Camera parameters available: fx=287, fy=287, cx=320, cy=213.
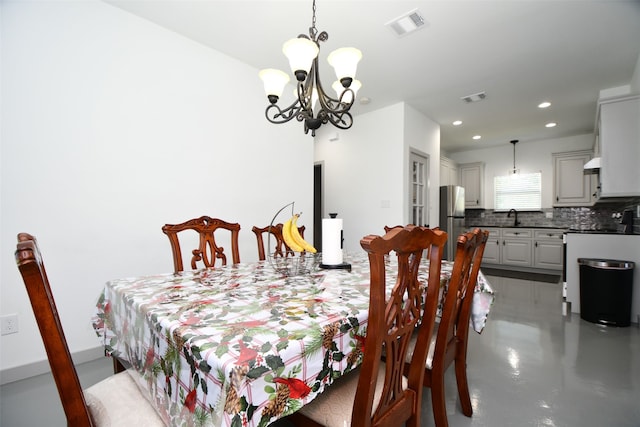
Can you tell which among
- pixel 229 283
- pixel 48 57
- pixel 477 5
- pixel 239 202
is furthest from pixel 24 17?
pixel 477 5

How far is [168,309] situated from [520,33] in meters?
3.32

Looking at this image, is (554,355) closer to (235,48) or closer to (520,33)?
(520,33)

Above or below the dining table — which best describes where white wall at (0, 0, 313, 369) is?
above

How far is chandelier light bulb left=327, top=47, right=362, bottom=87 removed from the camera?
1.64 m

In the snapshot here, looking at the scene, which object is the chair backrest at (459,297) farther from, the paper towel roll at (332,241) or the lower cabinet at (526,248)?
the lower cabinet at (526,248)

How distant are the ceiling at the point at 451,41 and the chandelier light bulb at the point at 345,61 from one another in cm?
83

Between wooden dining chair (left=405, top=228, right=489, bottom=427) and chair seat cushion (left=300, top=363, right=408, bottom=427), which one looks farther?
wooden dining chair (left=405, top=228, right=489, bottom=427)

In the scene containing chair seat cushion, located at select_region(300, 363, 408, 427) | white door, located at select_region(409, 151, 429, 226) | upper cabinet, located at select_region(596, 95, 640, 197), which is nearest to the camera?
chair seat cushion, located at select_region(300, 363, 408, 427)

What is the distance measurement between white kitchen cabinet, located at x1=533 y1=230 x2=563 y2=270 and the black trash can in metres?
2.76

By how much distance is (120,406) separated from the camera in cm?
87

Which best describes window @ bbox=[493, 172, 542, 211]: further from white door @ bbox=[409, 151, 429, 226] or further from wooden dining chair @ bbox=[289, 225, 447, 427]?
wooden dining chair @ bbox=[289, 225, 447, 427]

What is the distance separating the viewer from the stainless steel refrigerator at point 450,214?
5148 mm

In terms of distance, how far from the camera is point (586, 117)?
4504 mm

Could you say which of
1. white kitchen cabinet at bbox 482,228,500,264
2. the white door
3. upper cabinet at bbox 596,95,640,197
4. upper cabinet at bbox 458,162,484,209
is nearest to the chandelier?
the white door
